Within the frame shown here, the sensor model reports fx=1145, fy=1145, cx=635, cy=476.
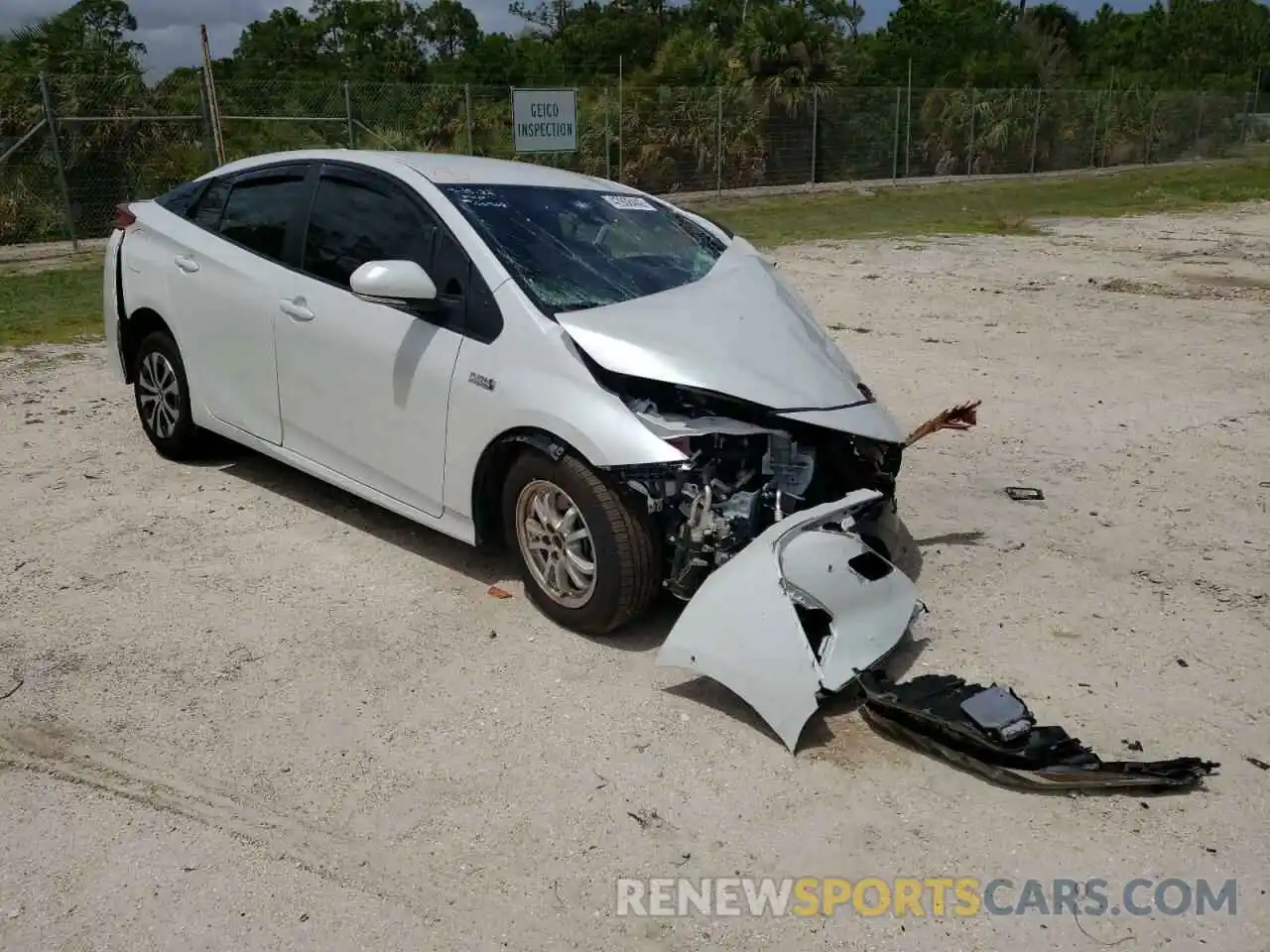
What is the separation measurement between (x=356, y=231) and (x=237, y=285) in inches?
30.6

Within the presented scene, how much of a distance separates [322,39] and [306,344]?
179 feet

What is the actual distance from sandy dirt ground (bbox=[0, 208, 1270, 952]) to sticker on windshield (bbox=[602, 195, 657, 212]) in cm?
180

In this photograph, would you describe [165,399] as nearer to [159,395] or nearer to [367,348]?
[159,395]

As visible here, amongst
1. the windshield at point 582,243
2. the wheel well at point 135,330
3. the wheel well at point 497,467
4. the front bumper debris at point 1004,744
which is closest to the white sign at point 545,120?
the wheel well at point 135,330

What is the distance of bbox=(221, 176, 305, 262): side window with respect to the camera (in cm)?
539

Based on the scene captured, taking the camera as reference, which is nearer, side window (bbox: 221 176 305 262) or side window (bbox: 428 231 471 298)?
side window (bbox: 428 231 471 298)

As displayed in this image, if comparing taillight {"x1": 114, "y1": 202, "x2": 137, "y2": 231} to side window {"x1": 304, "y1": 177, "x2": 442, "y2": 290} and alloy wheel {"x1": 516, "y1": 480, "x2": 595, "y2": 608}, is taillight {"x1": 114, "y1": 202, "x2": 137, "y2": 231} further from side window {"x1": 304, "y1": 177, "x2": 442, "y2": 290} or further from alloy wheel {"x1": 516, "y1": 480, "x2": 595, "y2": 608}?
alloy wheel {"x1": 516, "y1": 480, "x2": 595, "y2": 608}

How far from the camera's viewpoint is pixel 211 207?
5871 millimetres

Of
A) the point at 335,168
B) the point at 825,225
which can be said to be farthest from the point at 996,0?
the point at 335,168

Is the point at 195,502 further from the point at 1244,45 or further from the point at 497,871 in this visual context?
the point at 1244,45

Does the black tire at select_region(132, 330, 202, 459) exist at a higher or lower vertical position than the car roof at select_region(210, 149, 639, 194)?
→ lower

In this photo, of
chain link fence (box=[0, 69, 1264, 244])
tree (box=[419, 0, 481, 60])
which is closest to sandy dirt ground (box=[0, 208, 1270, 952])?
chain link fence (box=[0, 69, 1264, 244])

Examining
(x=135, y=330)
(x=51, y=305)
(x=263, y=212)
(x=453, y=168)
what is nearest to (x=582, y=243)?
(x=453, y=168)

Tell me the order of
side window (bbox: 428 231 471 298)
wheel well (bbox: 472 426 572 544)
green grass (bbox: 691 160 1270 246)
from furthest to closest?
green grass (bbox: 691 160 1270 246), side window (bbox: 428 231 471 298), wheel well (bbox: 472 426 572 544)
